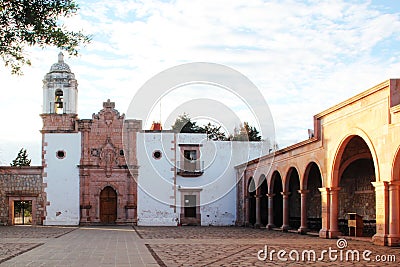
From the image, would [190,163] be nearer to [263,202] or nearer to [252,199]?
[252,199]

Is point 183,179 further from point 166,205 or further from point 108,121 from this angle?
point 108,121

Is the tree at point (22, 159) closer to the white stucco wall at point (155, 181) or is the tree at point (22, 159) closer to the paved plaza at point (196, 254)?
the white stucco wall at point (155, 181)

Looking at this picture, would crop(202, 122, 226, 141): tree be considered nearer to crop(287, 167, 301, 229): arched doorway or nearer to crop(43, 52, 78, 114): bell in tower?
crop(43, 52, 78, 114): bell in tower

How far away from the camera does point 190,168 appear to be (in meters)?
32.6

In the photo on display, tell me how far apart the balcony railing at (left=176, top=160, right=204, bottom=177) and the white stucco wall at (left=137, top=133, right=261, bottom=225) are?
25 centimetres

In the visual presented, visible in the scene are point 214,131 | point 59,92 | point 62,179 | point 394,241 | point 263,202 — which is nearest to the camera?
point 394,241

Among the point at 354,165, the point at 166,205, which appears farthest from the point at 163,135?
the point at 354,165

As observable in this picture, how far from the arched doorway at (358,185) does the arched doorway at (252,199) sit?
276 inches

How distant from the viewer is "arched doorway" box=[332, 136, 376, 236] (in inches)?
803

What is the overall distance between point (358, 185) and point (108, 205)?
46.1 ft

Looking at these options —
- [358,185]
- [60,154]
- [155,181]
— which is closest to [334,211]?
[358,185]

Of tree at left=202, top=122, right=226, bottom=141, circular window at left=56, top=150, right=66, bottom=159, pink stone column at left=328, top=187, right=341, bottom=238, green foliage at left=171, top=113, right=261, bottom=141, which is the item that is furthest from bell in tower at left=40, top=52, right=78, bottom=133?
pink stone column at left=328, top=187, right=341, bottom=238

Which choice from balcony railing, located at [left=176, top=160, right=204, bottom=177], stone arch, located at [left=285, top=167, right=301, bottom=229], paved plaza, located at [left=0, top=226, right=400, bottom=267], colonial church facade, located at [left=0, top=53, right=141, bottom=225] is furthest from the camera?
balcony railing, located at [left=176, top=160, right=204, bottom=177]

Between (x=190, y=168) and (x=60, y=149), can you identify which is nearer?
(x=60, y=149)
